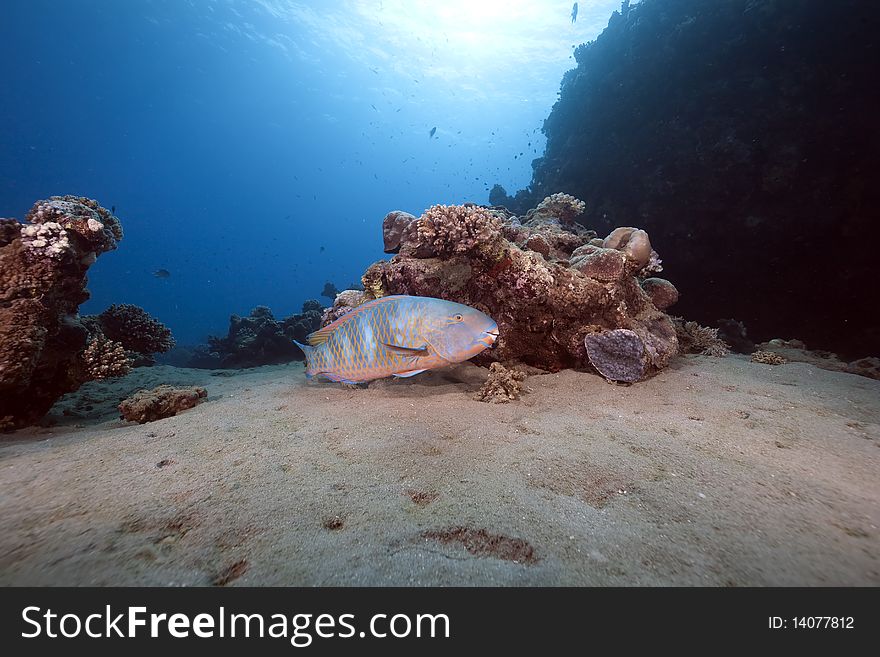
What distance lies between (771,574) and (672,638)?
0.60 m

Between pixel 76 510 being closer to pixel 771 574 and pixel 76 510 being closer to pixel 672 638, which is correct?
pixel 672 638

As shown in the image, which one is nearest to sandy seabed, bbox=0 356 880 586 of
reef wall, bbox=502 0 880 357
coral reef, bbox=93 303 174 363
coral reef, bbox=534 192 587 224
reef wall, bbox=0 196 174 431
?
reef wall, bbox=0 196 174 431

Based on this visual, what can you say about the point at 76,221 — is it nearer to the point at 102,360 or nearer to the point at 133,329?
the point at 102,360

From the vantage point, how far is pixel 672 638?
1253mm

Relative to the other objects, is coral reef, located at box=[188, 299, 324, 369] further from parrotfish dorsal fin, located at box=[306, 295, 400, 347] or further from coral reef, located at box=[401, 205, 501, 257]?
→ coral reef, located at box=[401, 205, 501, 257]

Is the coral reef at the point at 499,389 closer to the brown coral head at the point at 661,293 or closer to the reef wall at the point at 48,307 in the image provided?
the brown coral head at the point at 661,293

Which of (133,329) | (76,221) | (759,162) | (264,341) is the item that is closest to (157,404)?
(76,221)

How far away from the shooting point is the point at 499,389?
409 centimetres

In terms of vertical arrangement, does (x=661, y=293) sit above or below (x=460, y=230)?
below

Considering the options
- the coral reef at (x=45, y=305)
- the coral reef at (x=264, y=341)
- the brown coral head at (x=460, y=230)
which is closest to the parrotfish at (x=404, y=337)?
the brown coral head at (x=460, y=230)

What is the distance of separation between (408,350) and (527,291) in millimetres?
2156

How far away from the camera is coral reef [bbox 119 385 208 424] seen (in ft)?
→ 13.0

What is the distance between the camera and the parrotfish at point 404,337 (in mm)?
3295

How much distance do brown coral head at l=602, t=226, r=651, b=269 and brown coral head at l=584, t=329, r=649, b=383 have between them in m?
1.34
